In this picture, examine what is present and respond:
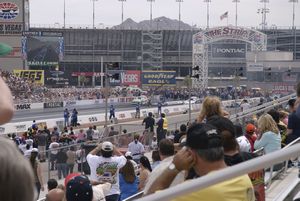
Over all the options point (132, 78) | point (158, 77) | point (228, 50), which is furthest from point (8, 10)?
point (228, 50)

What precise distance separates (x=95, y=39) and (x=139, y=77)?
29024 mm

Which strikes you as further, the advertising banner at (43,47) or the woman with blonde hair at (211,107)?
the advertising banner at (43,47)

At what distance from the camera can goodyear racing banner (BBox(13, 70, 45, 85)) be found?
253 feet

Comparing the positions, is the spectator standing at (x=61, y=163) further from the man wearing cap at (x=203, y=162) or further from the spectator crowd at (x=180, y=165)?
the man wearing cap at (x=203, y=162)

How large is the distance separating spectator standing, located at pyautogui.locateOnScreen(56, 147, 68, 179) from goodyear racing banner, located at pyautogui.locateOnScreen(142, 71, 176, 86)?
69.0 meters

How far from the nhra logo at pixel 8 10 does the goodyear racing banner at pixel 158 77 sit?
21.5 meters

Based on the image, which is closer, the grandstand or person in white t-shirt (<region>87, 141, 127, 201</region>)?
person in white t-shirt (<region>87, 141, 127, 201</region>)

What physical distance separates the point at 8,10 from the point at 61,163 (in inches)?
3136

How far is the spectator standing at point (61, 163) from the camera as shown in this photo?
44.2 feet

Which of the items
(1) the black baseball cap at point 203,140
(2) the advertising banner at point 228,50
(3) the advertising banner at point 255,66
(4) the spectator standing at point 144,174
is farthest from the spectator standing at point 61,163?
(2) the advertising banner at point 228,50

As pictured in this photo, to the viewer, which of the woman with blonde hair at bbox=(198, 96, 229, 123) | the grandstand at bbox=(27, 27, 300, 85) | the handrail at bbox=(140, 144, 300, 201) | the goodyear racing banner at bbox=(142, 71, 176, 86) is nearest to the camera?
the handrail at bbox=(140, 144, 300, 201)

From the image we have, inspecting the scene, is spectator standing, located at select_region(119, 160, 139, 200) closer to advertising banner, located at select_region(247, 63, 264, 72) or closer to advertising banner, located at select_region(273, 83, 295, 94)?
advertising banner, located at select_region(273, 83, 295, 94)

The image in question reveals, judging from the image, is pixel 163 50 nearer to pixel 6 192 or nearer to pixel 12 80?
pixel 12 80

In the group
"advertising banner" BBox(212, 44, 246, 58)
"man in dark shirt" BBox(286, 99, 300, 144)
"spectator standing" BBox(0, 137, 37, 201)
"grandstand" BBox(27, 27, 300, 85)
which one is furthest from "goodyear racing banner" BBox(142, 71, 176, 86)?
"spectator standing" BBox(0, 137, 37, 201)
